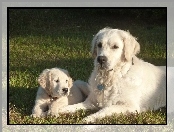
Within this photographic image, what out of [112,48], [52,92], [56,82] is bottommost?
[52,92]

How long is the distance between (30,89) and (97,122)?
1628 mm

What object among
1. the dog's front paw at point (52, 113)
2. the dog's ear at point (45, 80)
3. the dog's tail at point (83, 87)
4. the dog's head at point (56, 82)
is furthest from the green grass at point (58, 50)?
the dog's tail at point (83, 87)

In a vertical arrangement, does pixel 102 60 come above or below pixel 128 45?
below

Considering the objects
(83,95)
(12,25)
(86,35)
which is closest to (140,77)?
(83,95)

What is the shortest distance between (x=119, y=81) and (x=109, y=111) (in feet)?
1.58

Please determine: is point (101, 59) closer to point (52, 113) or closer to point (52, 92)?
point (52, 92)

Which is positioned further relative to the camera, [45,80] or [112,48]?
[45,80]

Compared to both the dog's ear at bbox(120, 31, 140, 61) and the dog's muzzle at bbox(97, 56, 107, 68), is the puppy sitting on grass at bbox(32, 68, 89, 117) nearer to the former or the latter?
the dog's muzzle at bbox(97, 56, 107, 68)

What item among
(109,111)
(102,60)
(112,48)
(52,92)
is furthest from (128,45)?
(52,92)

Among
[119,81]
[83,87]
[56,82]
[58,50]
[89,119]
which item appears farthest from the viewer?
[58,50]

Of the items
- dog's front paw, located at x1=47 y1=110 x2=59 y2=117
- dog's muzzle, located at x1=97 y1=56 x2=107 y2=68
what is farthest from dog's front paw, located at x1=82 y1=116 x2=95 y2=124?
dog's muzzle, located at x1=97 y1=56 x2=107 y2=68

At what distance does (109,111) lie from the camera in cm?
552

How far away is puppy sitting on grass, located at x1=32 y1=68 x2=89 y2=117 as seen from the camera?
560cm

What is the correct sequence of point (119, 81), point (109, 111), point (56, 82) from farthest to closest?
point (119, 81), point (56, 82), point (109, 111)
